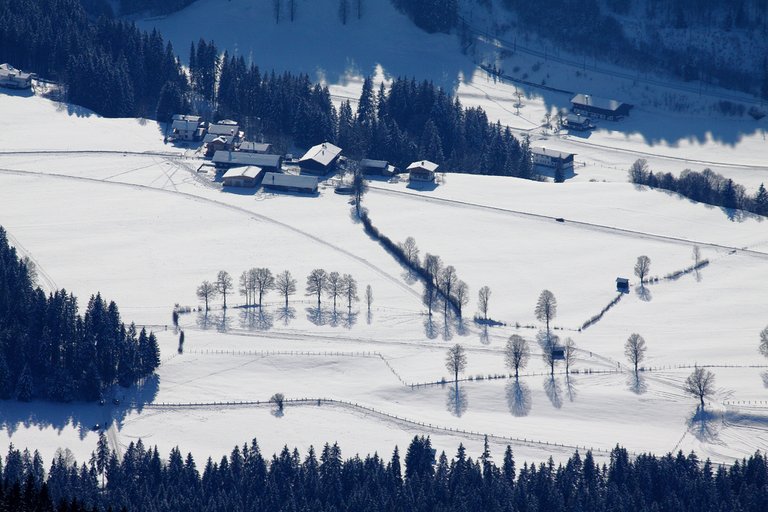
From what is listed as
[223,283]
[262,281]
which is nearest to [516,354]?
[262,281]


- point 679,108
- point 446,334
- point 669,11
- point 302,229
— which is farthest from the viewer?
point 669,11

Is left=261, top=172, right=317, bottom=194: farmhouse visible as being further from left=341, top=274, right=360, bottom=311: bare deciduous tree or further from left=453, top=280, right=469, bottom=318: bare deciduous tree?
left=453, top=280, right=469, bottom=318: bare deciduous tree

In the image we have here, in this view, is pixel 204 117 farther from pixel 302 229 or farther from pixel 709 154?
pixel 709 154

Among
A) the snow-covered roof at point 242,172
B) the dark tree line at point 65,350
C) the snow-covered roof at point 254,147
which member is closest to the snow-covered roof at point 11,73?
the snow-covered roof at point 254,147

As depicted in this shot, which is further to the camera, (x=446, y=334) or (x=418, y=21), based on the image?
(x=418, y=21)

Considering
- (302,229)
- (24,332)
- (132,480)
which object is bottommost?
(132,480)

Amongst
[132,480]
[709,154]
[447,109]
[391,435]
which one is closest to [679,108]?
[709,154]

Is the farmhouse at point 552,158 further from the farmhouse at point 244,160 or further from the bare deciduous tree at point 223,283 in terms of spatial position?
the bare deciduous tree at point 223,283
